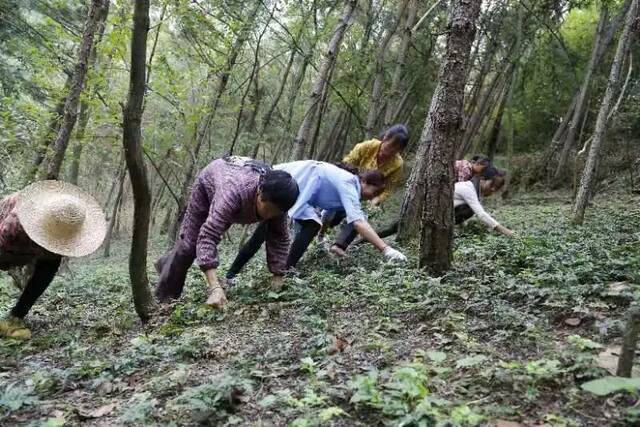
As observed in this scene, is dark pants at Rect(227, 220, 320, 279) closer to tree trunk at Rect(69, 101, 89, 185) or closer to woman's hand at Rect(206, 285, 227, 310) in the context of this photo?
woman's hand at Rect(206, 285, 227, 310)

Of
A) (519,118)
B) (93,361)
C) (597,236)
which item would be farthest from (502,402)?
(519,118)

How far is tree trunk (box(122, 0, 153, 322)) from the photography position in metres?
3.61

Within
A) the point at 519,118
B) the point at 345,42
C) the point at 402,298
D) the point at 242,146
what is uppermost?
the point at 345,42

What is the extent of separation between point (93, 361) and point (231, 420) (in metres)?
1.47

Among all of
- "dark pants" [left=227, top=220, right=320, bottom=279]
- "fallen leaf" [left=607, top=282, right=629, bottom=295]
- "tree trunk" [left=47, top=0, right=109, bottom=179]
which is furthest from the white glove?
"tree trunk" [left=47, top=0, right=109, bottom=179]

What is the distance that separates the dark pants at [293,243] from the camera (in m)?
5.71

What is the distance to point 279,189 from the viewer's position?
4.20 metres

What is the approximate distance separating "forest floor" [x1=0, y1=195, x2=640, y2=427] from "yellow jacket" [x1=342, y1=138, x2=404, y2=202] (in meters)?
1.52

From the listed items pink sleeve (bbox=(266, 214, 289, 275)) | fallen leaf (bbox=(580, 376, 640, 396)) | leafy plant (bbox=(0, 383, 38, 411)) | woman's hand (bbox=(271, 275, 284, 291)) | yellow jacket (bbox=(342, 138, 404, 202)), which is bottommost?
leafy plant (bbox=(0, 383, 38, 411))

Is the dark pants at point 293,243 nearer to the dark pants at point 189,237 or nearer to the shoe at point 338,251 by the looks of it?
the shoe at point 338,251

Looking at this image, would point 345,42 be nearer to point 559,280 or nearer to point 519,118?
point 519,118

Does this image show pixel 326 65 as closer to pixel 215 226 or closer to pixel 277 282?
pixel 277 282

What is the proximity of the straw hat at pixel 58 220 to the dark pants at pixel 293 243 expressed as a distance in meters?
1.61

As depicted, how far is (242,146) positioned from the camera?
13570 millimetres
